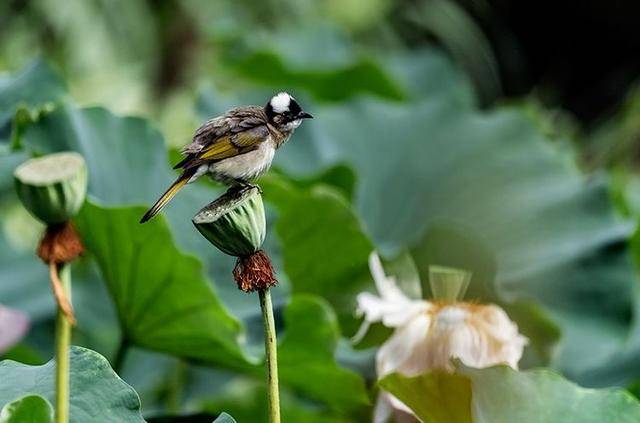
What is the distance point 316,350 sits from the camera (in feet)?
2.92

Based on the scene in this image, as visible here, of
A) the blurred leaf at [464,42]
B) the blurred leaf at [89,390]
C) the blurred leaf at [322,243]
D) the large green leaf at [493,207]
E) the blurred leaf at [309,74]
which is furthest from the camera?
the blurred leaf at [464,42]

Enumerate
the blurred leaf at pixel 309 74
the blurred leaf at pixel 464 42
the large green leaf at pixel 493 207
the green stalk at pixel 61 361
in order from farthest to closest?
the blurred leaf at pixel 464 42
the blurred leaf at pixel 309 74
the large green leaf at pixel 493 207
the green stalk at pixel 61 361

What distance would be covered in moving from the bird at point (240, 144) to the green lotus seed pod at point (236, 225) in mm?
22

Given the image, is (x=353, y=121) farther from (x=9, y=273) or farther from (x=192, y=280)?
(x=192, y=280)

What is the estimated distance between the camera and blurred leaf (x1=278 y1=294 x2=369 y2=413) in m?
0.89

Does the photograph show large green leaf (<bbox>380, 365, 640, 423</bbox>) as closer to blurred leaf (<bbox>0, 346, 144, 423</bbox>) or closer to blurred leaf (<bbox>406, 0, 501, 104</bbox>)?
blurred leaf (<bbox>0, 346, 144, 423</bbox>)

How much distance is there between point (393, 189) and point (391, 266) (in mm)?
544

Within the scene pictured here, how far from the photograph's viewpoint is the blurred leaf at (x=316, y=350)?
2.92ft

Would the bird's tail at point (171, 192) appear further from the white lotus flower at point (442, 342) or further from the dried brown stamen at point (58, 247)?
the white lotus flower at point (442, 342)

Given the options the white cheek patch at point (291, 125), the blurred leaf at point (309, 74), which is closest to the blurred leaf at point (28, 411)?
the white cheek patch at point (291, 125)

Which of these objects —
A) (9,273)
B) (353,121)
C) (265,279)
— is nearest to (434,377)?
(265,279)

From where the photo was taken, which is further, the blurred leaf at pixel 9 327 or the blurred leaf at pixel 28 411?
the blurred leaf at pixel 9 327

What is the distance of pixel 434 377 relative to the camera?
67 cm

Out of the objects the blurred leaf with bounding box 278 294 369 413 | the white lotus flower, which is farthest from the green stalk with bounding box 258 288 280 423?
the blurred leaf with bounding box 278 294 369 413
